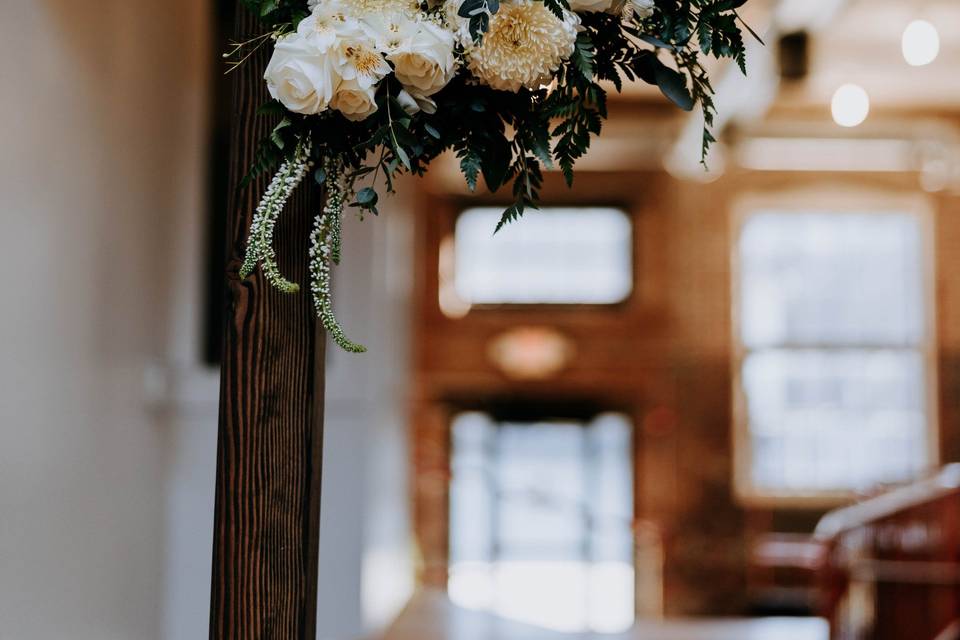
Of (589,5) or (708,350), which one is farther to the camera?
(708,350)

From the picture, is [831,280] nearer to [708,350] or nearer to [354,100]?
[708,350]

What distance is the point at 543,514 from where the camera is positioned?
8852mm

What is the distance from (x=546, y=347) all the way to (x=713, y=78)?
110 inches

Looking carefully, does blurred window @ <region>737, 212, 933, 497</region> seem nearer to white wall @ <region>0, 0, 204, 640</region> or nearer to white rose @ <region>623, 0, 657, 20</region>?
white wall @ <region>0, 0, 204, 640</region>

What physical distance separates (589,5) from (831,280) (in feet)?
27.0

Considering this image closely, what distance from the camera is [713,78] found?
6770 millimetres

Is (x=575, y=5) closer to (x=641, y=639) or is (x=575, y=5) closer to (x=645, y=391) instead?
(x=641, y=639)

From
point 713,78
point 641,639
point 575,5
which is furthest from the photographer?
point 713,78

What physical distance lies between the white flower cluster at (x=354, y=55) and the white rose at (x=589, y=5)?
141 mm

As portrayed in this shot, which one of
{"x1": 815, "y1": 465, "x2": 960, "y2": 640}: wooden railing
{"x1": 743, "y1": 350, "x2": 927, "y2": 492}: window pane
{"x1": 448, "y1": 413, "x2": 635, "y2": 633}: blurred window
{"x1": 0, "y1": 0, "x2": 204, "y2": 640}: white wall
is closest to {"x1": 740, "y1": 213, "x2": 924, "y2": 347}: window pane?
{"x1": 743, "y1": 350, "x2": 927, "y2": 492}: window pane

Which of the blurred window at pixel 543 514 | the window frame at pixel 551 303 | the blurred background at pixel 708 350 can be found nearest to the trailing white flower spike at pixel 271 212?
the blurred background at pixel 708 350

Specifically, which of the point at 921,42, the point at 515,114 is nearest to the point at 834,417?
the point at 921,42

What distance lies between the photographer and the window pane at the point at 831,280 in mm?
8852

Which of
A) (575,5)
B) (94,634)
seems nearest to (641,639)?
(94,634)
